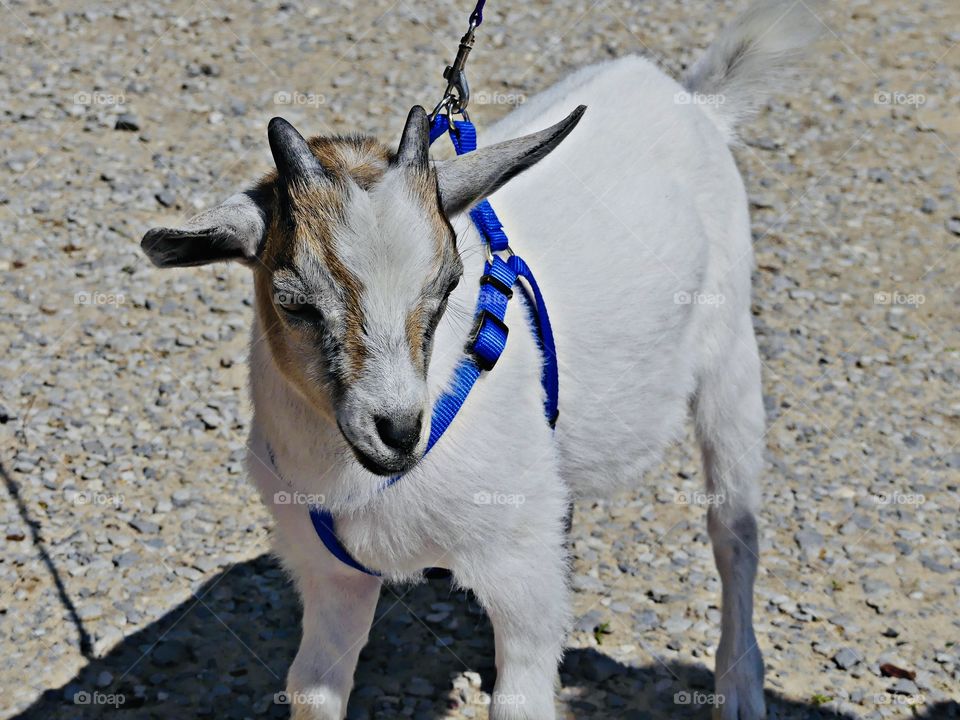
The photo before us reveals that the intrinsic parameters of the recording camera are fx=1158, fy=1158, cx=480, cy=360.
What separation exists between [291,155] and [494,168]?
21.4 inches

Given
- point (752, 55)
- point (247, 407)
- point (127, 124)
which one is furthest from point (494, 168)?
point (127, 124)

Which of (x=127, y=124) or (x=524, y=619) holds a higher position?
(x=127, y=124)

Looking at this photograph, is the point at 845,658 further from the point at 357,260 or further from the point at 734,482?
the point at 357,260

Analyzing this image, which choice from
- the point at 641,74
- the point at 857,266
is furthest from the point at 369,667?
the point at 857,266

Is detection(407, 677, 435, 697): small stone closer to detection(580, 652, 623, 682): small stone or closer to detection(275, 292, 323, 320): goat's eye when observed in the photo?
detection(580, 652, 623, 682): small stone

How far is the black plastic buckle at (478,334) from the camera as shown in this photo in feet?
10.7

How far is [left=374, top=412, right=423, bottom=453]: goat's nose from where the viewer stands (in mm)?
2754

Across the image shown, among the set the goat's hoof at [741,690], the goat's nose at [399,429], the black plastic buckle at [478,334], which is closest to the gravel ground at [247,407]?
the goat's hoof at [741,690]

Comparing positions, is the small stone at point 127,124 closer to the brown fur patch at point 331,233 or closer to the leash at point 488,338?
the leash at point 488,338

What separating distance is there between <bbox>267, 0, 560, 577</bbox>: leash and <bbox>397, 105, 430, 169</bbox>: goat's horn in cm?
35

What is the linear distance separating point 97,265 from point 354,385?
4.13 metres

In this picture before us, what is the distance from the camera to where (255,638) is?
4723 mm

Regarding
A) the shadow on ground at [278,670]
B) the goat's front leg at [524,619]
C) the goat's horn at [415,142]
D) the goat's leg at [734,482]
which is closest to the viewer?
the goat's horn at [415,142]

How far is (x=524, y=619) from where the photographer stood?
3.47 m
